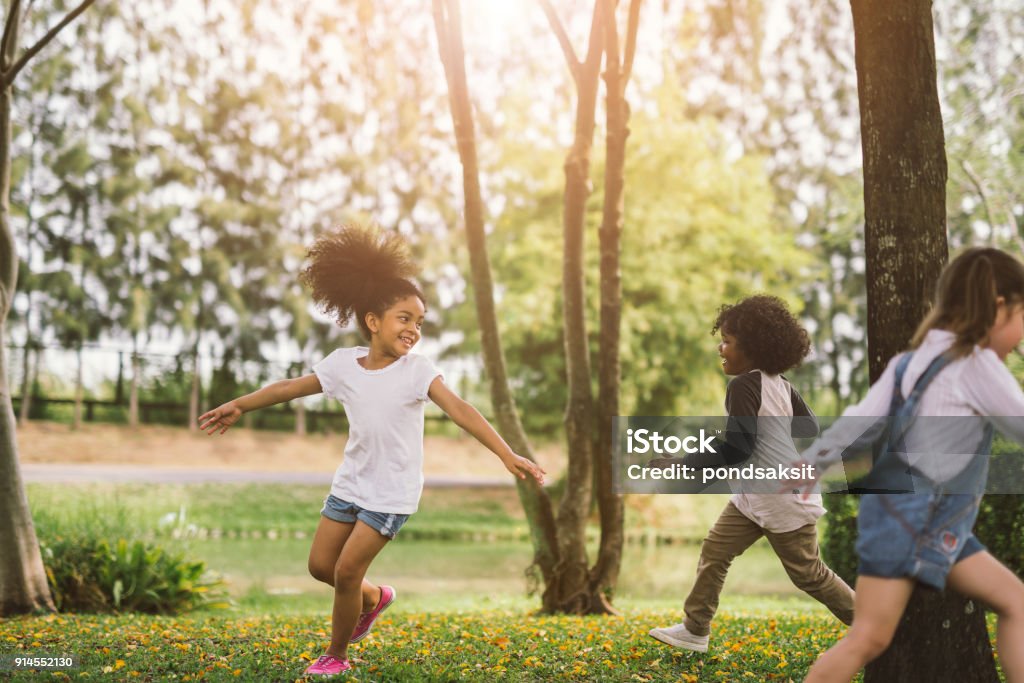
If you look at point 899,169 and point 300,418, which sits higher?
point 899,169

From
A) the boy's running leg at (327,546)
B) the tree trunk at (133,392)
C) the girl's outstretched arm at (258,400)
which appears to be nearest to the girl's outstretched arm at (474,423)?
the girl's outstretched arm at (258,400)

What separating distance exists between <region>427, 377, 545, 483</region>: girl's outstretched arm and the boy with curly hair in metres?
0.85

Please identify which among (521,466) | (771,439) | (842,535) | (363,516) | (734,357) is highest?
(734,357)

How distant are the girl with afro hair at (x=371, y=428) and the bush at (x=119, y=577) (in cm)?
459

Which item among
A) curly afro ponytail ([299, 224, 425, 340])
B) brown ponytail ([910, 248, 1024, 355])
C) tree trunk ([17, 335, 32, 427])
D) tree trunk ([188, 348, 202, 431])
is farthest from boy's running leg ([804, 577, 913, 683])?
tree trunk ([188, 348, 202, 431])

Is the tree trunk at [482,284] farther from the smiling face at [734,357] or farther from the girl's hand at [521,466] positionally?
the girl's hand at [521,466]

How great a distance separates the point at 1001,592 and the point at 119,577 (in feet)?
24.5

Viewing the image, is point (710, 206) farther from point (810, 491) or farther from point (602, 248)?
point (810, 491)

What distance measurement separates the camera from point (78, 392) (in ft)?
88.2

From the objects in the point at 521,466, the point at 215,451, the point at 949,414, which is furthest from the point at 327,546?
the point at 215,451

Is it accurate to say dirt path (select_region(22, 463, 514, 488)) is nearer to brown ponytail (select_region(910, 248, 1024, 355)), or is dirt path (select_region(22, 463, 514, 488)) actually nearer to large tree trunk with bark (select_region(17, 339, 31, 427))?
large tree trunk with bark (select_region(17, 339, 31, 427))

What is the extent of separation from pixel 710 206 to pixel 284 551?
10.7 m

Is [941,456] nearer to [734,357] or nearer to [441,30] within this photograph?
[734,357]

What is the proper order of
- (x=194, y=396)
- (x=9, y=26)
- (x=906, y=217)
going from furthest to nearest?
(x=194, y=396) → (x=9, y=26) → (x=906, y=217)
